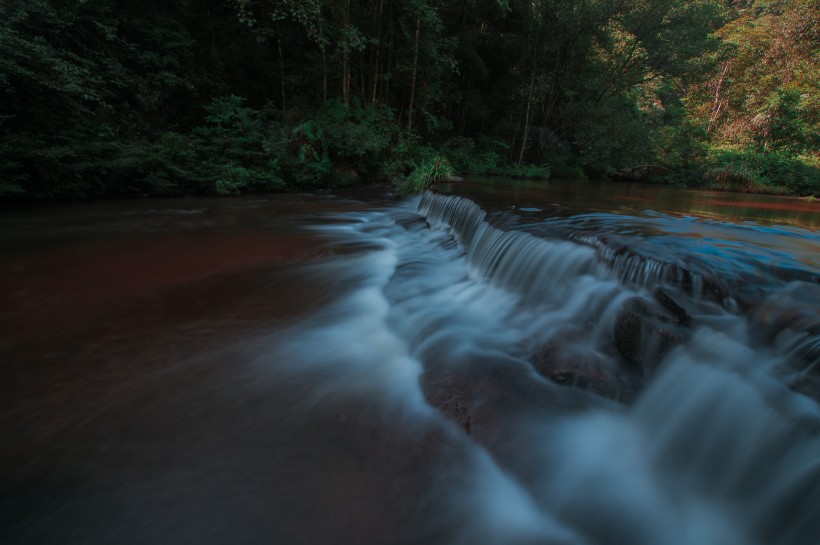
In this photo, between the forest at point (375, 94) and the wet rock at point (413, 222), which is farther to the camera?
the forest at point (375, 94)

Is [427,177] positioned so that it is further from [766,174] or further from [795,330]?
[766,174]

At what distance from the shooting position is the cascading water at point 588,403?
6.44 ft

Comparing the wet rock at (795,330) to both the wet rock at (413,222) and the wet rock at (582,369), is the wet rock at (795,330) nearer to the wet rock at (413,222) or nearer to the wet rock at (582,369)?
the wet rock at (582,369)

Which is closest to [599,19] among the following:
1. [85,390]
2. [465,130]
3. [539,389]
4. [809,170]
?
[465,130]

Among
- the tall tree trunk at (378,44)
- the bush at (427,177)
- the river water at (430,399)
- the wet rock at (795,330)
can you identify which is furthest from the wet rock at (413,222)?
the tall tree trunk at (378,44)

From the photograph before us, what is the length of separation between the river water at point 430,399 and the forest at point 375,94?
5.10 metres

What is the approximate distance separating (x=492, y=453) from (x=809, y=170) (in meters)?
20.4

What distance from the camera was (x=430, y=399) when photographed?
9.23ft

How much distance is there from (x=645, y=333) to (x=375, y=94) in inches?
582

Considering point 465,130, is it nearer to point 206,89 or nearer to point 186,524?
point 206,89

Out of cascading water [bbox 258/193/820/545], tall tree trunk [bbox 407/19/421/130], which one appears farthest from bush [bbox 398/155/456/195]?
cascading water [bbox 258/193/820/545]

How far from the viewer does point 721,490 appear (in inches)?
84.7

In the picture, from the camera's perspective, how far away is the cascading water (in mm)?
1962

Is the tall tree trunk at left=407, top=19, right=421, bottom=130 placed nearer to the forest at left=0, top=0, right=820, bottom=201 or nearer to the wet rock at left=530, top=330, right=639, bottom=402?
the forest at left=0, top=0, right=820, bottom=201
